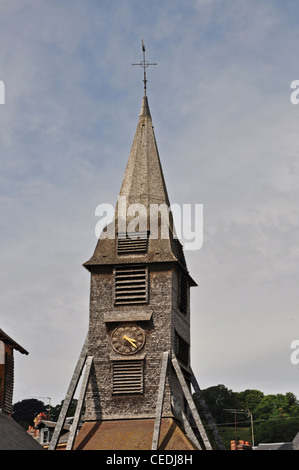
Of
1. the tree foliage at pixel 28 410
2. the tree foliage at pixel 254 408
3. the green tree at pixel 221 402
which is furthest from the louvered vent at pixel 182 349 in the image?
the green tree at pixel 221 402

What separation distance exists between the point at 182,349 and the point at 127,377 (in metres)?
3.58

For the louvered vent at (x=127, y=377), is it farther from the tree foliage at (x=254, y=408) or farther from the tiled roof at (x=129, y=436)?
the tree foliage at (x=254, y=408)

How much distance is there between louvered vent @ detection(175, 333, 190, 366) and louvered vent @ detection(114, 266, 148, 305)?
260 cm

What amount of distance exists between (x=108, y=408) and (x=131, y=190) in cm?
1099

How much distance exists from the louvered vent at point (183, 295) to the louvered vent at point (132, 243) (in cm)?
277

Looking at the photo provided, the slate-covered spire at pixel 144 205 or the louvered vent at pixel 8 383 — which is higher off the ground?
the slate-covered spire at pixel 144 205

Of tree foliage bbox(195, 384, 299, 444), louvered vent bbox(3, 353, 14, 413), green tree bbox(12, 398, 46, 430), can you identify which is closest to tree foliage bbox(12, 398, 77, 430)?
green tree bbox(12, 398, 46, 430)

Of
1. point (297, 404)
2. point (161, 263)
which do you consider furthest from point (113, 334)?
point (297, 404)

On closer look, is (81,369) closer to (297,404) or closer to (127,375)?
(127,375)

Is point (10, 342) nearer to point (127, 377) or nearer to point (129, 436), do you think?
point (127, 377)

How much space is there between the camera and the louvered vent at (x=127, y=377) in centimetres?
3781

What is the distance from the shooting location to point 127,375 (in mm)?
38031

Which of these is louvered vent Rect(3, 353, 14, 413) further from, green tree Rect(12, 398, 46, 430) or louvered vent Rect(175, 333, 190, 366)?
green tree Rect(12, 398, 46, 430)

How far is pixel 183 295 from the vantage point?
41.2 meters
